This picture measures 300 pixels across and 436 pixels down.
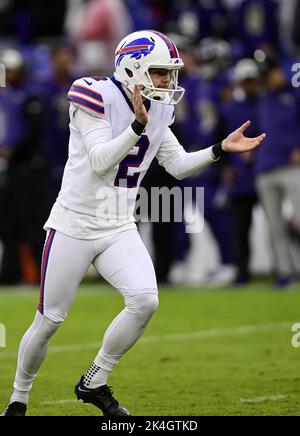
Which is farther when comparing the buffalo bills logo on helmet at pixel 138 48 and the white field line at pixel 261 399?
the white field line at pixel 261 399

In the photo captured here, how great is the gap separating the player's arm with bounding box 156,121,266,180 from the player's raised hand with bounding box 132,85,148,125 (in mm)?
535

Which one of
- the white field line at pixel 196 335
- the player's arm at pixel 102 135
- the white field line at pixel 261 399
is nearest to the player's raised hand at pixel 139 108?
the player's arm at pixel 102 135

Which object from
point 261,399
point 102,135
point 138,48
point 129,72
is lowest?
point 261,399

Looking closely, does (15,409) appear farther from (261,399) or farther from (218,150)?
(218,150)

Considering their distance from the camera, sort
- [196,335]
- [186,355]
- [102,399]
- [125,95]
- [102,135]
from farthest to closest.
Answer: [196,335] → [186,355] → [125,95] → [102,399] → [102,135]

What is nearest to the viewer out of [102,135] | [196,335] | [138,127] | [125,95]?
[138,127]

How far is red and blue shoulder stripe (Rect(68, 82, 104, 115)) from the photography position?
5137 mm

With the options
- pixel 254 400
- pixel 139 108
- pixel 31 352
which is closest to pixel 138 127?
pixel 139 108

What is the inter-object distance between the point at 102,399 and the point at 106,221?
0.82 metres

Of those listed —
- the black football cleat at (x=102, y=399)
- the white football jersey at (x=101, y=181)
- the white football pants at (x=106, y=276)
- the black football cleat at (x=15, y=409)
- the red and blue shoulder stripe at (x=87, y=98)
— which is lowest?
the black football cleat at (x=15, y=409)

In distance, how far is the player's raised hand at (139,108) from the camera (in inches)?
195

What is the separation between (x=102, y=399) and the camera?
5.23m

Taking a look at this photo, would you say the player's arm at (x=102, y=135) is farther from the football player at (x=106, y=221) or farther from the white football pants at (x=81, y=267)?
the white football pants at (x=81, y=267)
